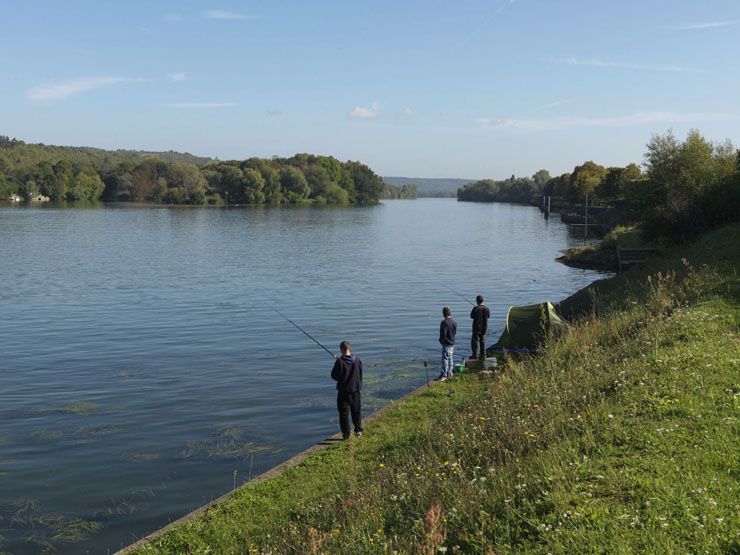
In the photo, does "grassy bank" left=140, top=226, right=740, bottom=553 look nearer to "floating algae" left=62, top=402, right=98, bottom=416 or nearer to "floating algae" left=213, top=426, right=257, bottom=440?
→ "floating algae" left=213, top=426, right=257, bottom=440

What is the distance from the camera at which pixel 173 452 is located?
16.2 meters

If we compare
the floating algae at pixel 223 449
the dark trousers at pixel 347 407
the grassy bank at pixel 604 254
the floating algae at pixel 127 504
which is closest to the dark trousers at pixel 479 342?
the dark trousers at pixel 347 407

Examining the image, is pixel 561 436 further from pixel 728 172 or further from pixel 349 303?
pixel 728 172

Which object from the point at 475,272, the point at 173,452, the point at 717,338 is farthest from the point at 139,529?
the point at 475,272

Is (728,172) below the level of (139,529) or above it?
above

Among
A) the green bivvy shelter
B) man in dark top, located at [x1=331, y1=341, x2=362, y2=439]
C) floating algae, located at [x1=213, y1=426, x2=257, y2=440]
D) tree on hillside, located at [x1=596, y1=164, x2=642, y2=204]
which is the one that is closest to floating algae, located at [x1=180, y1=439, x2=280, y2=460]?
floating algae, located at [x1=213, y1=426, x2=257, y2=440]

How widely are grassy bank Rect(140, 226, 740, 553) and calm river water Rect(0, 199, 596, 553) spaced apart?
2.58m

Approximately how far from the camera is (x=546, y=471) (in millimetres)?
9242

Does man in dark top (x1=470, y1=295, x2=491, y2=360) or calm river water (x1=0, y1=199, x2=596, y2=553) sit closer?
calm river water (x1=0, y1=199, x2=596, y2=553)

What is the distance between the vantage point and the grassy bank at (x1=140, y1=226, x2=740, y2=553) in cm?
781

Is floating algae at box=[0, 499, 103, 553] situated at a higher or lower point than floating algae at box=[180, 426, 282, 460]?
lower

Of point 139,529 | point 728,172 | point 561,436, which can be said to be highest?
point 728,172

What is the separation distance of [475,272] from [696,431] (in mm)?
44220

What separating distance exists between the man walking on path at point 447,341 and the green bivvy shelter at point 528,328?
336cm
